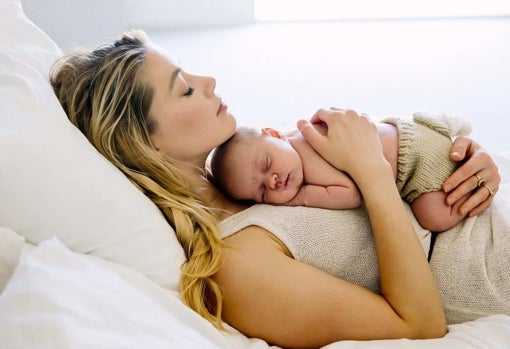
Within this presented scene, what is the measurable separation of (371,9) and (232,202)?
313 centimetres

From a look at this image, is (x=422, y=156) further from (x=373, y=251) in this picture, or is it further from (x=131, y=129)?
(x=131, y=129)

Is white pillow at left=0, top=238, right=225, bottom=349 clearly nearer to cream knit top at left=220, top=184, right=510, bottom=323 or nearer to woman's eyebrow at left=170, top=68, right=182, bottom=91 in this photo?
cream knit top at left=220, top=184, right=510, bottom=323

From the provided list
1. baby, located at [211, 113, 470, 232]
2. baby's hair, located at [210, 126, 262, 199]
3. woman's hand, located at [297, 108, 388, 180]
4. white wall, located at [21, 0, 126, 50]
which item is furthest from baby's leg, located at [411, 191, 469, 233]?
white wall, located at [21, 0, 126, 50]

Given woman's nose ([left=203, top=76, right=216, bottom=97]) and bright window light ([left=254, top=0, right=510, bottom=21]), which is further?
bright window light ([left=254, top=0, right=510, bottom=21])

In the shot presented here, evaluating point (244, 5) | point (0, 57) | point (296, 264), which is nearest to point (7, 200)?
point (0, 57)

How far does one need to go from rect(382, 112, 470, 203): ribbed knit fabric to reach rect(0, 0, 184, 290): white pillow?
0.55 meters

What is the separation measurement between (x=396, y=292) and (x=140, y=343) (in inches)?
22.3

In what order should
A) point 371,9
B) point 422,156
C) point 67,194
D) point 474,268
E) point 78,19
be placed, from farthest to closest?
point 371,9, point 78,19, point 422,156, point 474,268, point 67,194

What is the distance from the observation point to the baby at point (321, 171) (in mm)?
1423

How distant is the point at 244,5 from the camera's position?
4258 millimetres

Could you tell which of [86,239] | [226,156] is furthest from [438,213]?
[86,239]

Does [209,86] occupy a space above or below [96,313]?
above

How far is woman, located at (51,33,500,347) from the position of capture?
124 centimetres

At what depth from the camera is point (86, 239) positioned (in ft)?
3.97
